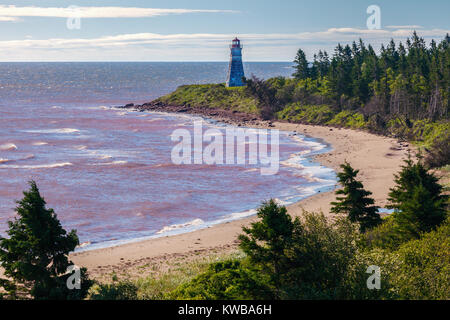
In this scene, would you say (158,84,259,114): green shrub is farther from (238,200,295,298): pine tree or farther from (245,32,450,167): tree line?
(238,200,295,298): pine tree

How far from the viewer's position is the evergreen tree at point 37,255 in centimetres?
1753

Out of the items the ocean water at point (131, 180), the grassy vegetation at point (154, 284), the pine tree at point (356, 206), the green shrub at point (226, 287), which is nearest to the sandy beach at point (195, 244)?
the grassy vegetation at point (154, 284)

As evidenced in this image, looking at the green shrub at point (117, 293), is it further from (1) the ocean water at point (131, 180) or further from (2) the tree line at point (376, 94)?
(2) the tree line at point (376, 94)

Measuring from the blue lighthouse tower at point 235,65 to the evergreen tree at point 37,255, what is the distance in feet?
354

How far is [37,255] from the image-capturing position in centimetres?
1802

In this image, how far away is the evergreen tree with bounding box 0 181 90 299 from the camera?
1753 cm

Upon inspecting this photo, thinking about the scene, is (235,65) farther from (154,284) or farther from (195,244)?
(154,284)

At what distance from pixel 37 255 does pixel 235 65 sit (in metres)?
113

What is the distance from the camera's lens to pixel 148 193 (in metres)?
47.1

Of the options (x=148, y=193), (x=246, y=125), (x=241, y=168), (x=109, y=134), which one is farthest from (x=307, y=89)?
(x=148, y=193)

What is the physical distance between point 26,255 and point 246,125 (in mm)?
80038

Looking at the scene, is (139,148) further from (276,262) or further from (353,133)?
(276,262)

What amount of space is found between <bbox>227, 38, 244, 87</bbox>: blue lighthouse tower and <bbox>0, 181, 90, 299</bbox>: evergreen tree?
108 meters

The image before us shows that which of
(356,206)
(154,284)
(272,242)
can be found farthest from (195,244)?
(272,242)
